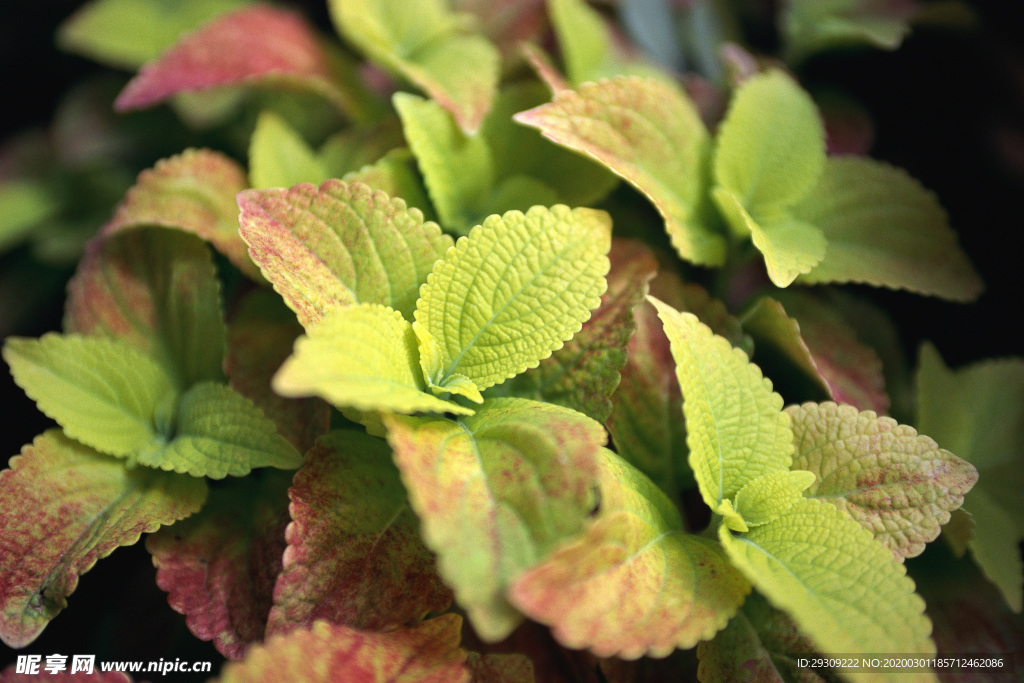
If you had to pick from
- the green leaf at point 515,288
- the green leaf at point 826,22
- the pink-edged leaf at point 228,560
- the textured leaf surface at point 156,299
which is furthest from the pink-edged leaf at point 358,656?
the green leaf at point 826,22

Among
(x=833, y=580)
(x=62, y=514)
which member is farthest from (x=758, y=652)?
(x=62, y=514)

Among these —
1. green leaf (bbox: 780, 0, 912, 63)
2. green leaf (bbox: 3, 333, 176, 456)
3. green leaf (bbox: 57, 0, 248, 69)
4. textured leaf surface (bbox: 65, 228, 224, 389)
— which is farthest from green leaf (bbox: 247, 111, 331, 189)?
green leaf (bbox: 780, 0, 912, 63)

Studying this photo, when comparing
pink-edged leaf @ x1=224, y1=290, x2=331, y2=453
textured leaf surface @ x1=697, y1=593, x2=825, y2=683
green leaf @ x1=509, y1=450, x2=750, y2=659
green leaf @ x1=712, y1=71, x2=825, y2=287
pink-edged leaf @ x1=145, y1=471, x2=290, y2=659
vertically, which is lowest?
pink-edged leaf @ x1=145, y1=471, x2=290, y2=659

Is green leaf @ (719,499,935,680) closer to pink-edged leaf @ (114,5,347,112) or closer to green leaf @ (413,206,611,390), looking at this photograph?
green leaf @ (413,206,611,390)

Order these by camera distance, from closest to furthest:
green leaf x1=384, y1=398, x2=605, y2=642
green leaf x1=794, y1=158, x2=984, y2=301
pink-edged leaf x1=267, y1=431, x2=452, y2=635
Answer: green leaf x1=384, y1=398, x2=605, y2=642, pink-edged leaf x1=267, y1=431, x2=452, y2=635, green leaf x1=794, y1=158, x2=984, y2=301

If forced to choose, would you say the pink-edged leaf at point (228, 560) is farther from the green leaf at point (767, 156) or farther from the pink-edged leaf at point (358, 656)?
the green leaf at point (767, 156)

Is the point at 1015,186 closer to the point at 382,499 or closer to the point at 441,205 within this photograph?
the point at 441,205

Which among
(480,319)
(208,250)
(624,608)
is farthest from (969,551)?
(208,250)
